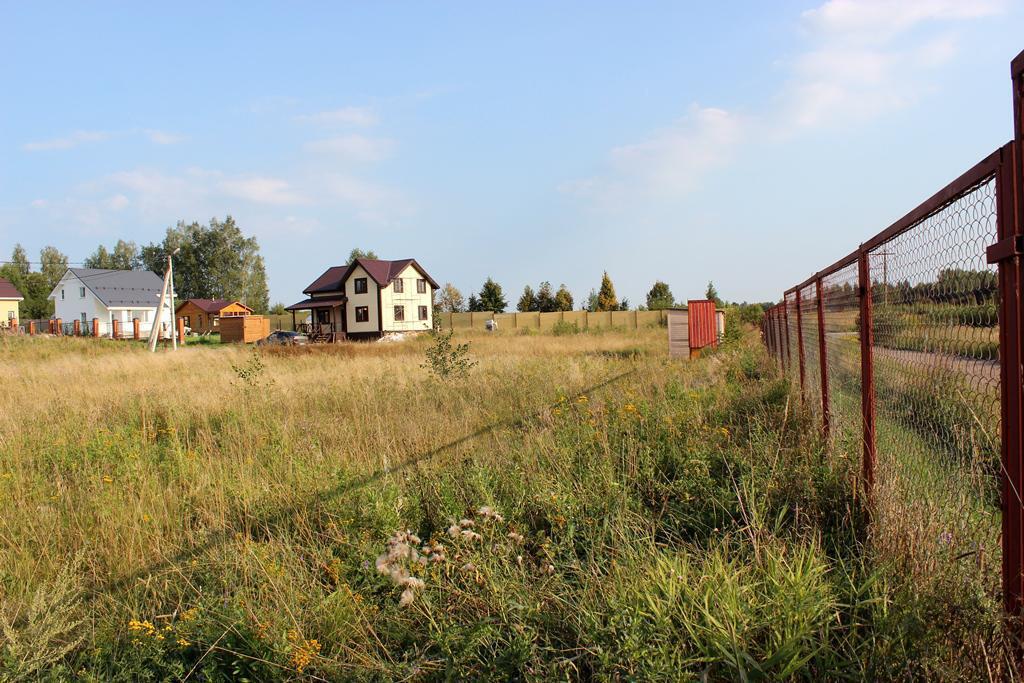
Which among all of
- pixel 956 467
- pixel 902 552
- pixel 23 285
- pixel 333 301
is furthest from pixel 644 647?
pixel 23 285

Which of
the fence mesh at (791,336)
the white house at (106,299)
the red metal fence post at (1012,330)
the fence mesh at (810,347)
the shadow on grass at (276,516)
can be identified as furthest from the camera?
the white house at (106,299)

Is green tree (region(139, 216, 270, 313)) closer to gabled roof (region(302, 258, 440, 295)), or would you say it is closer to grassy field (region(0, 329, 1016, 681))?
gabled roof (region(302, 258, 440, 295))

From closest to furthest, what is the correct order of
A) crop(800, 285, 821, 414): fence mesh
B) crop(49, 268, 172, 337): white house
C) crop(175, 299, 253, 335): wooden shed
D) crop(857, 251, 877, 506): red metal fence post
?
crop(857, 251, 877, 506): red metal fence post
crop(800, 285, 821, 414): fence mesh
crop(49, 268, 172, 337): white house
crop(175, 299, 253, 335): wooden shed

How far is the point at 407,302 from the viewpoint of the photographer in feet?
172

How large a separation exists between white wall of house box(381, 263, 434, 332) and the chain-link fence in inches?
1840

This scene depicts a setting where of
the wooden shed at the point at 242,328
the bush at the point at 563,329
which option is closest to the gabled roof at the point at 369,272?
the wooden shed at the point at 242,328

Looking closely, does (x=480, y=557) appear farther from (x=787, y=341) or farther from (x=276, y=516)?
(x=787, y=341)

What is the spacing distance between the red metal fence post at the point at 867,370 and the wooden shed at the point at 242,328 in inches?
2130

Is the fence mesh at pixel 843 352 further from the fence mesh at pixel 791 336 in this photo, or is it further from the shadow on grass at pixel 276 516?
the shadow on grass at pixel 276 516

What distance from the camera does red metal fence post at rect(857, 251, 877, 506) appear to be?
12.5ft

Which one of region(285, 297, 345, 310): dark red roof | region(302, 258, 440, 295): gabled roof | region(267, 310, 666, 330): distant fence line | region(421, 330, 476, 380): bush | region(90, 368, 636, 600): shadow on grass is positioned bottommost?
region(90, 368, 636, 600): shadow on grass

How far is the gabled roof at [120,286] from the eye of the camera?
59500 millimetres

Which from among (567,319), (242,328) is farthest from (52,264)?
(567,319)

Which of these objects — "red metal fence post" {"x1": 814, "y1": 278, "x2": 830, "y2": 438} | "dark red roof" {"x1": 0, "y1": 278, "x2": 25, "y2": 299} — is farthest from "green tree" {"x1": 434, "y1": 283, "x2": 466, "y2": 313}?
"red metal fence post" {"x1": 814, "y1": 278, "x2": 830, "y2": 438}
